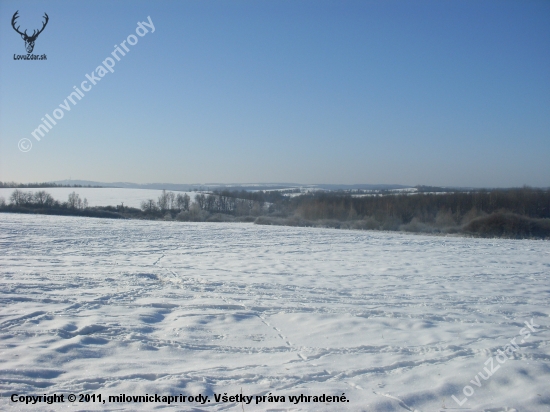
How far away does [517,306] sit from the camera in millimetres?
Result: 8156

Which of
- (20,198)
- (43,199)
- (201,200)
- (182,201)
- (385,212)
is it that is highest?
(20,198)

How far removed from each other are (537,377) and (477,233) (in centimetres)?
3323

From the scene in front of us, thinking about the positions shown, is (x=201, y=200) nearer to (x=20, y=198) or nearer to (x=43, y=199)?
(x=43, y=199)

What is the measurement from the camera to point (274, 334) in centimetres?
625

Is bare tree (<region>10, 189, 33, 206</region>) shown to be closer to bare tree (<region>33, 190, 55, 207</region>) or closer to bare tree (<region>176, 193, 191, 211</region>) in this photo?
bare tree (<region>33, 190, 55, 207</region>)

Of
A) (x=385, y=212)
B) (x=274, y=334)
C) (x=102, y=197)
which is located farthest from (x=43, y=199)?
(x=274, y=334)

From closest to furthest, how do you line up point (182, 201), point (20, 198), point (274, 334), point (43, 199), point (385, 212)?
1. point (274, 334)
2. point (20, 198)
3. point (385, 212)
4. point (43, 199)
5. point (182, 201)

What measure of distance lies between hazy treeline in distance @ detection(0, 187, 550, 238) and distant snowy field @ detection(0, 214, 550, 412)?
2681cm

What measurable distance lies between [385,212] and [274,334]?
5592 cm

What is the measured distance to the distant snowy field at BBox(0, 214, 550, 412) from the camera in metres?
4.38

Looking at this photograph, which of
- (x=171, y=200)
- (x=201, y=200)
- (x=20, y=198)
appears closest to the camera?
(x=20, y=198)

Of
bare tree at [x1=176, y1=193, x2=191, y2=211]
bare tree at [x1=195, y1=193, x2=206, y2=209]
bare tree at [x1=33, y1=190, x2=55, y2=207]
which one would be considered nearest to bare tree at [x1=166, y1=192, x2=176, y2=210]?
bare tree at [x1=176, y1=193, x2=191, y2=211]

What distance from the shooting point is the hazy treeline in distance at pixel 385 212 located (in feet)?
121

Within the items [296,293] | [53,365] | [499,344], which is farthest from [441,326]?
[53,365]
